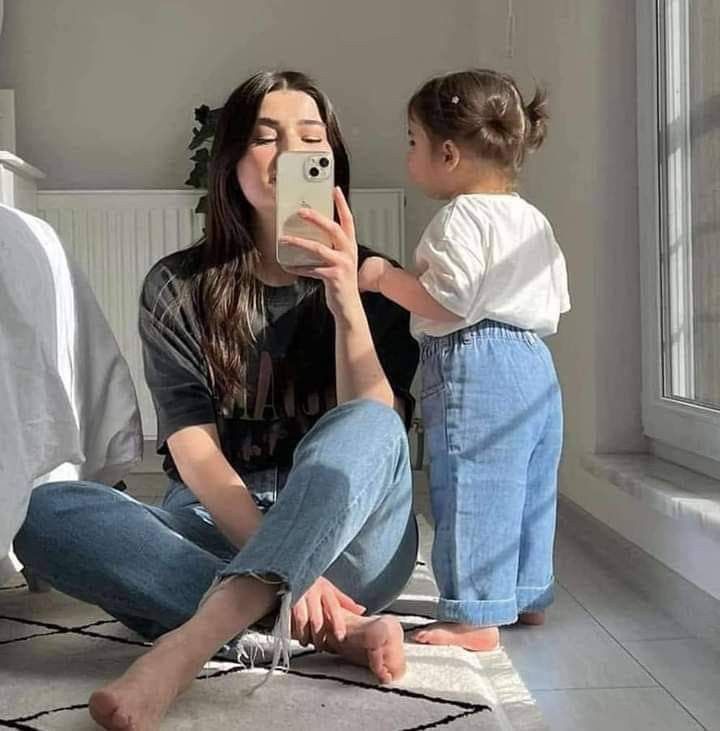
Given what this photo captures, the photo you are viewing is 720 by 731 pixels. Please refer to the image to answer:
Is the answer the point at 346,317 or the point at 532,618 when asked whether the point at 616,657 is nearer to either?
the point at 532,618

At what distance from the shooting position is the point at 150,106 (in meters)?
3.04

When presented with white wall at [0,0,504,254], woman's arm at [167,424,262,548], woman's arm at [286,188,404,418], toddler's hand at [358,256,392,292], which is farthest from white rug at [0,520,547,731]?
white wall at [0,0,504,254]

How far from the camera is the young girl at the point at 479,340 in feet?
4.44

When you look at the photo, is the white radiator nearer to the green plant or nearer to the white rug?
the green plant

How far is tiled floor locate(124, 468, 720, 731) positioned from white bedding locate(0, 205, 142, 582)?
580mm

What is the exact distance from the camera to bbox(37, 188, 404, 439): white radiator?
116 inches

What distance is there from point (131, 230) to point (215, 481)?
5.90 feet

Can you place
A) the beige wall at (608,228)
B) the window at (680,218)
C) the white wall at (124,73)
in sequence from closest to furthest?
the window at (680,218) → the beige wall at (608,228) → the white wall at (124,73)

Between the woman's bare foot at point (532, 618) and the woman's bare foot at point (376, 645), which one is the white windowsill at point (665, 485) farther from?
the woman's bare foot at point (376, 645)

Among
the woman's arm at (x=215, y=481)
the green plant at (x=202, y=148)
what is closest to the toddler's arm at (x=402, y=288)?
the woman's arm at (x=215, y=481)

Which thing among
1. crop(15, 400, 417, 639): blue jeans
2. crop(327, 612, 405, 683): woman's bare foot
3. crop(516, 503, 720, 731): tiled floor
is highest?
crop(15, 400, 417, 639): blue jeans

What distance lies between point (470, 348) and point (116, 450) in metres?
0.53

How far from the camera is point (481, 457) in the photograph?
1370 millimetres

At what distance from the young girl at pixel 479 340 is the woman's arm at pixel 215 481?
0.26m
